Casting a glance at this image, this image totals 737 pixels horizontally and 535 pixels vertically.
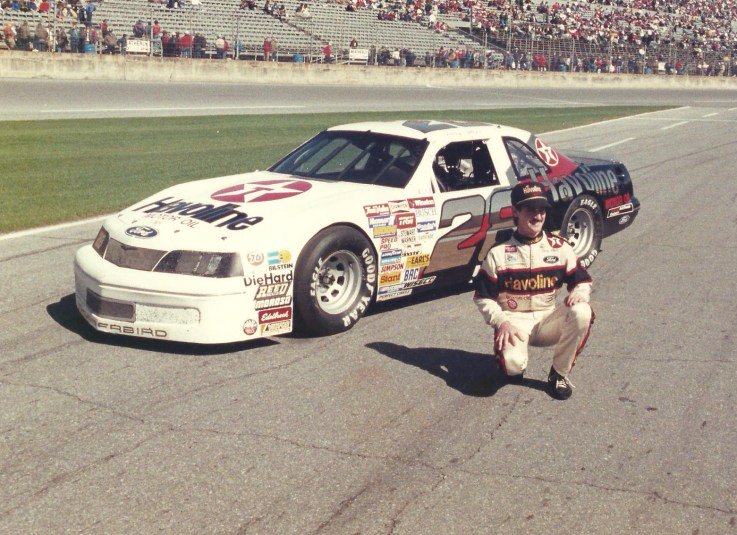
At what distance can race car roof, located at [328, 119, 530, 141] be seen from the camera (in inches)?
304

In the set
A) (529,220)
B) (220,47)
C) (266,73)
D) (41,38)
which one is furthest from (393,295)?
(266,73)

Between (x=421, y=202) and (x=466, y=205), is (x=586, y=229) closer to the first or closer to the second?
(x=466, y=205)

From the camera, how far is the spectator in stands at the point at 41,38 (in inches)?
1188

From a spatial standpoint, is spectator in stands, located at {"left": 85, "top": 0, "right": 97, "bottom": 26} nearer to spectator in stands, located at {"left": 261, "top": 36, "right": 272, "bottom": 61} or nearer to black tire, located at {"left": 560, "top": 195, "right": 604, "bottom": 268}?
spectator in stands, located at {"left": 261, "top": 36, "right": 272, "bottom": 61}

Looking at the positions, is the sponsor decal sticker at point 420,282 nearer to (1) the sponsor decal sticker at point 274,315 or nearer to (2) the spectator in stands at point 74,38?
(1) the sponsor decal sticker at point 274,315

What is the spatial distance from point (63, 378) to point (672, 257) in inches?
247

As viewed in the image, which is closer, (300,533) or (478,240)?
(300,533)

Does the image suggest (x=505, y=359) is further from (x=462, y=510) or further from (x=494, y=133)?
(x=494, y=133)

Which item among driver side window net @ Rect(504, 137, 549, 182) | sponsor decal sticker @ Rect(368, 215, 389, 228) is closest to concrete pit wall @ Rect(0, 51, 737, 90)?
driver side window net @ Rect(504, 137, 549, 182)

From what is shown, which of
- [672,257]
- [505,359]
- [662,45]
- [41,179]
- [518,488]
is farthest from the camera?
[662,45]

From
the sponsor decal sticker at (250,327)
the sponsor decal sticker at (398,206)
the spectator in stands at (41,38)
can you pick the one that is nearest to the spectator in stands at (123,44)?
the spectator in stands at (41,38)

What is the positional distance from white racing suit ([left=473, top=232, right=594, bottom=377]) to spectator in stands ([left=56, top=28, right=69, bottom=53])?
28.1 meters

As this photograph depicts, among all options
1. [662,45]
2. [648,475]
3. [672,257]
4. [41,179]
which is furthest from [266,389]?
[662,45]

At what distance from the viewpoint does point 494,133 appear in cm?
813
